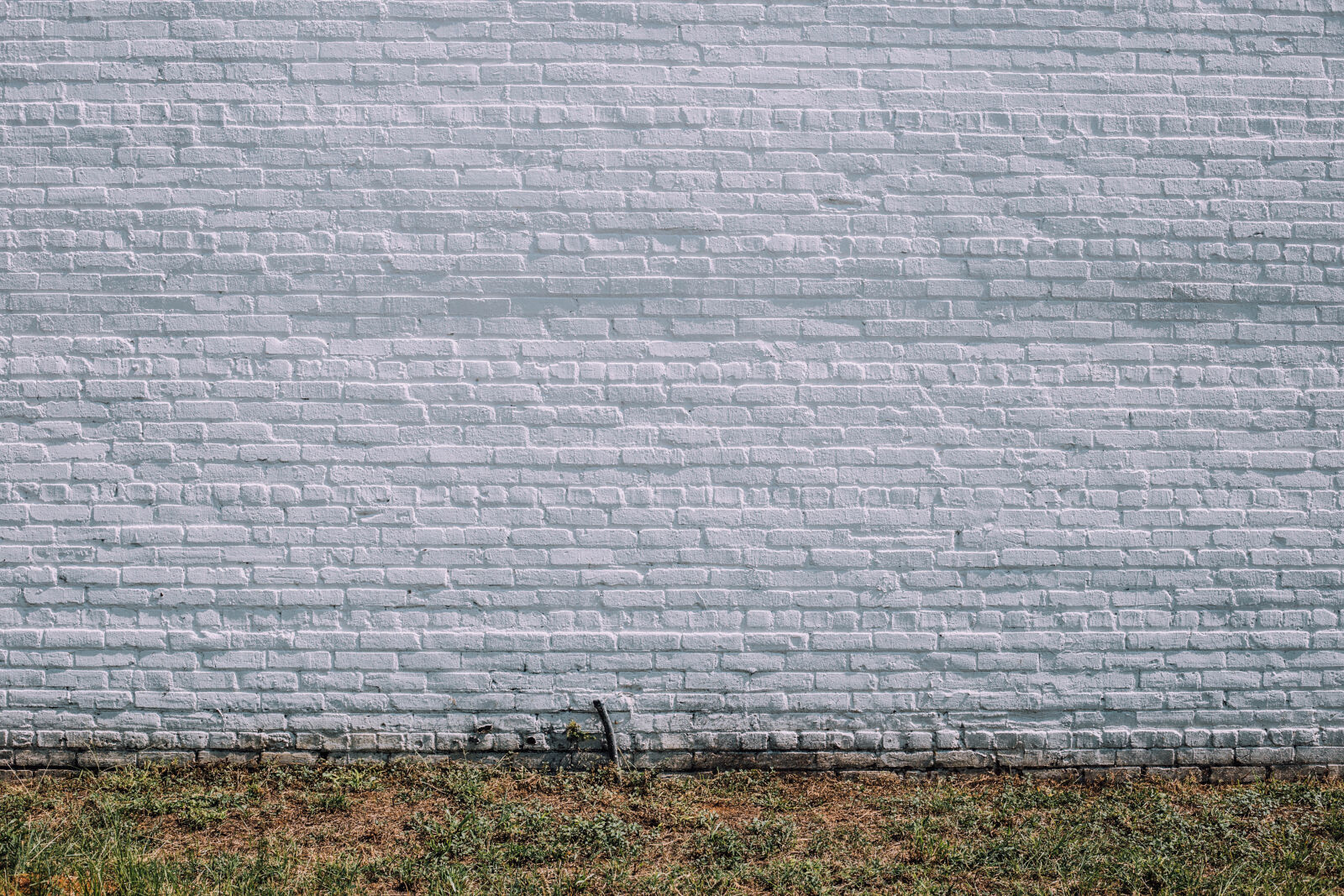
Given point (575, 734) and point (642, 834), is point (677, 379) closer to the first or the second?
point (575, 734)

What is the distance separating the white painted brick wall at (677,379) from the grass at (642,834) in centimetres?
19

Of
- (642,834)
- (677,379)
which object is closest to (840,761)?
(642,834)

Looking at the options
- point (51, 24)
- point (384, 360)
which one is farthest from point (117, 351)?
point (51, 24)

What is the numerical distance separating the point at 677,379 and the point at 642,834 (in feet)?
6.18

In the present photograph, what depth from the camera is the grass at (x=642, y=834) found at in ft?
9.89

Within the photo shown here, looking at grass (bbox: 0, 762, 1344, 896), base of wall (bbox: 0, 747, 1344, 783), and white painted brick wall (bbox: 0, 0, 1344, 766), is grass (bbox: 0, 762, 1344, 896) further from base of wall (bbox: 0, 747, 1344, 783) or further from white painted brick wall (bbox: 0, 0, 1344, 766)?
white painted brick wall (bbox: 0, 0, 1344, 766)

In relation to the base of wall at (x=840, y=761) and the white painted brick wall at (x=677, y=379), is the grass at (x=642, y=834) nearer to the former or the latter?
the base of wall at (x=840, y=761)

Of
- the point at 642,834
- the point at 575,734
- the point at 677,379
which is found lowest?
the point at 642,834

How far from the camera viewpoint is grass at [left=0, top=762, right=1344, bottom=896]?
3.02 meters

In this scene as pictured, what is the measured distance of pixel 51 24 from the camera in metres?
3.82

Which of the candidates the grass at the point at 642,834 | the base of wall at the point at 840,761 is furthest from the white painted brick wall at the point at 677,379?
the grass at the point at 642,834

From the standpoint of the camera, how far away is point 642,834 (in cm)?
336

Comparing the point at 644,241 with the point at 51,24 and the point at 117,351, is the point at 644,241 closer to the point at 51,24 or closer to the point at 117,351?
the point at 117,351

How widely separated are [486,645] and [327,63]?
2680 mm
